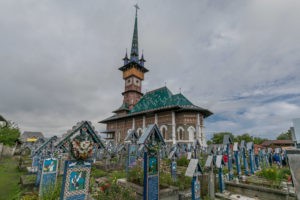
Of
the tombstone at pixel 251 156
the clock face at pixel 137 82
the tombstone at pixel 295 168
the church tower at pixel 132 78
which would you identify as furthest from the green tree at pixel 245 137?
the tombstone at pixel 295 168

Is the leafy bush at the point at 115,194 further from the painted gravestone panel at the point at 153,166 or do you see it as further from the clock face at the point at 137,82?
the clock face at the point at 137,82

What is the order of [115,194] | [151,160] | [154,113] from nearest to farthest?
[115,194]
[151,160]
[154,113]

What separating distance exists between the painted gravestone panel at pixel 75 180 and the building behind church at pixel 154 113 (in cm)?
2505

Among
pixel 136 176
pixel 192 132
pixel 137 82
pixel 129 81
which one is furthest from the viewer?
pixel 137 82

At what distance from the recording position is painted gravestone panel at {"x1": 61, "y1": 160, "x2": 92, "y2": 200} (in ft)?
14.5

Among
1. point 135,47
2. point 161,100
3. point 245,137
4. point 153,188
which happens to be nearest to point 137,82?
point 135,47

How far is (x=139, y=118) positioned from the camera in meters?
36.4

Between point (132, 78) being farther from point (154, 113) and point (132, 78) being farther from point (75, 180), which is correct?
point (75, 180)

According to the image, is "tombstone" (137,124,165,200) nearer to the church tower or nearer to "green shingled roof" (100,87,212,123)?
"green shingled roof" (100,87,212,123)

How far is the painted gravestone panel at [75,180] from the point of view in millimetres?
4418

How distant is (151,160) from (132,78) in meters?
42.0

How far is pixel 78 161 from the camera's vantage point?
15.4 feet

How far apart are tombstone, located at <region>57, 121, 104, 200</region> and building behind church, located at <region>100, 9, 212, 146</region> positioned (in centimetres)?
A: 2496

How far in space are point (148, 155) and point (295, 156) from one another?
15.0ft
